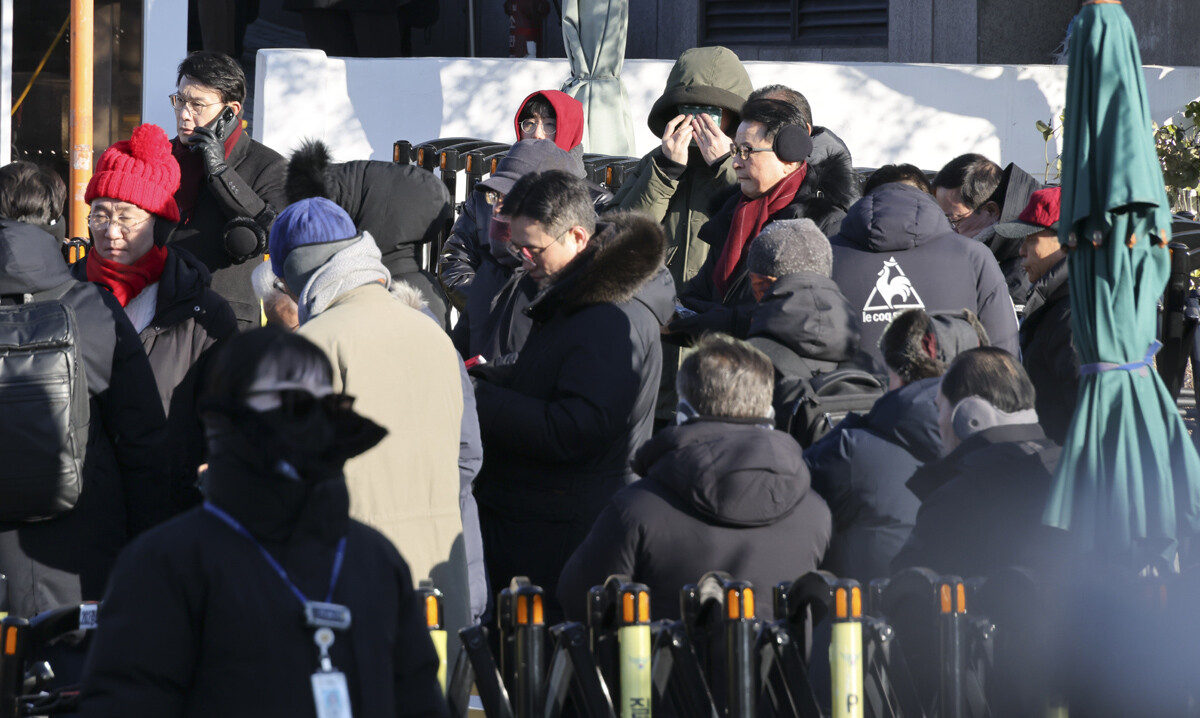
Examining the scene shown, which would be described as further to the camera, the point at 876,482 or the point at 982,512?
the point at 876,482

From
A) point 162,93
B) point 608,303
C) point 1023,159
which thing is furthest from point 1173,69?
point 608,303

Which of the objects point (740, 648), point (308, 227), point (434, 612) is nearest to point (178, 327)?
point (308, 227)

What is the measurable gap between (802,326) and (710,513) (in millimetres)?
1207

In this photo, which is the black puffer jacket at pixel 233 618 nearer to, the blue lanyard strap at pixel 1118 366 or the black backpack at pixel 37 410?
the black backpack at pixel 37 410

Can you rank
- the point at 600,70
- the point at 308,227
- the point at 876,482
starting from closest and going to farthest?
the point at 308,227 → the point at 876,482 → the point at 600,70

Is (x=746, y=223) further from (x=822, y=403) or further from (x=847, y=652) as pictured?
(x=847, y=652)

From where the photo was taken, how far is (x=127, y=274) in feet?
15.4

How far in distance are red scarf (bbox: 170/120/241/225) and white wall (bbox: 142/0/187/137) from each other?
20.9ft

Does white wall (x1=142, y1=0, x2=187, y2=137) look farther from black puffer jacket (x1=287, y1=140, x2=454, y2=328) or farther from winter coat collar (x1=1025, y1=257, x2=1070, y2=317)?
winter coat collar (x1=1025, y1=257, x2=1070, y2=317)

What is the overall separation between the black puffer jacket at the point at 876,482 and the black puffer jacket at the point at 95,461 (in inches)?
73.9

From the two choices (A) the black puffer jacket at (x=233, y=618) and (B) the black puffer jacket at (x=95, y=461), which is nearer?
(A) the black puffer jacket at (x=233, y=618)

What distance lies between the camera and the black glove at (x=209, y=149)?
5.66 metres

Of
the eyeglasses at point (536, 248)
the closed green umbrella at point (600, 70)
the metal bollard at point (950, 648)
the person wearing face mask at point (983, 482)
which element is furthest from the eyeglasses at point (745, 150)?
the closed green umbrella at point (600, 70)

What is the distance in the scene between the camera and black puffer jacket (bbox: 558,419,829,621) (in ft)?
11.9
